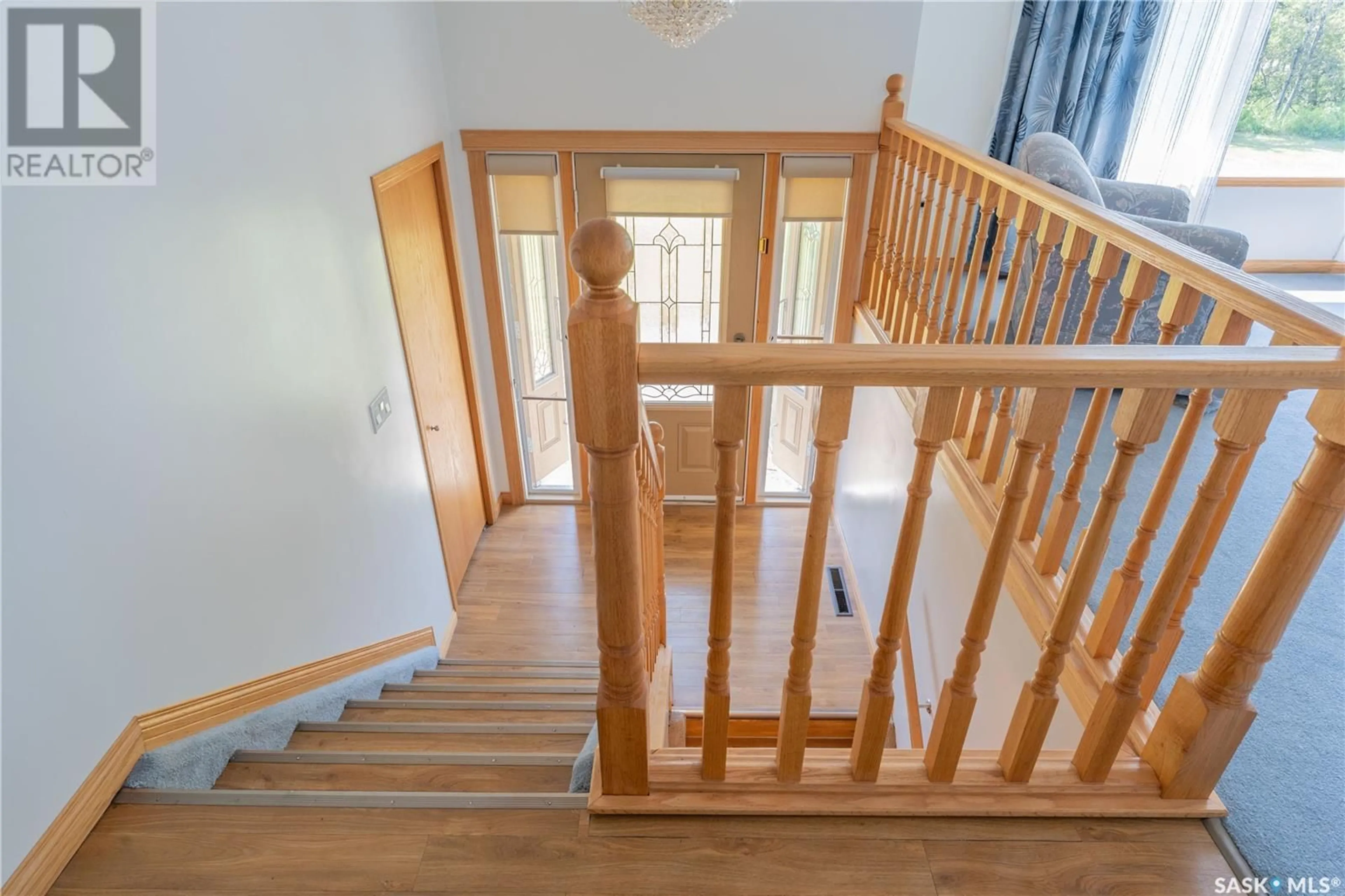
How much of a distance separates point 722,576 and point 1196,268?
1010mm

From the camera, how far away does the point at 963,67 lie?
3.89m

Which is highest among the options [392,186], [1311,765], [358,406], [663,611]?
[392,186]

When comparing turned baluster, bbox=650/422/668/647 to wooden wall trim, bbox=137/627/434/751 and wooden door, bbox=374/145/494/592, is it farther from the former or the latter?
wooden door, bbox=374/145/494/592

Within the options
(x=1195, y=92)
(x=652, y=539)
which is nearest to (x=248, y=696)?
(x=652, y=539)

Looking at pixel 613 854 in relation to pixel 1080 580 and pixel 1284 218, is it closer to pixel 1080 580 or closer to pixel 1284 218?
pixel 1080 580

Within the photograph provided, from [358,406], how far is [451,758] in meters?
1.42

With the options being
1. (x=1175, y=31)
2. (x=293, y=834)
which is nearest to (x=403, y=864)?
(x=293, y=834)

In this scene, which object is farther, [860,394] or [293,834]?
[860,394]

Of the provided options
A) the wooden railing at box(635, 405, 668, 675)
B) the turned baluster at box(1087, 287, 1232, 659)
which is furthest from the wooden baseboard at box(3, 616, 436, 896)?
the turned baluster at box(1087, 287, 1232, 659)

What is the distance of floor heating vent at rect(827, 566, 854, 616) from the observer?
3918mm

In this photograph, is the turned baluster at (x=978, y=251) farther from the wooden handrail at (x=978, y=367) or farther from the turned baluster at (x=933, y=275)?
the wooden handrail at (x=978, y=367)

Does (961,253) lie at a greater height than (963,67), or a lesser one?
lesser

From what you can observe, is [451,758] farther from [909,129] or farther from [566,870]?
[909,129]

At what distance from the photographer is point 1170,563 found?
1.08 metres
